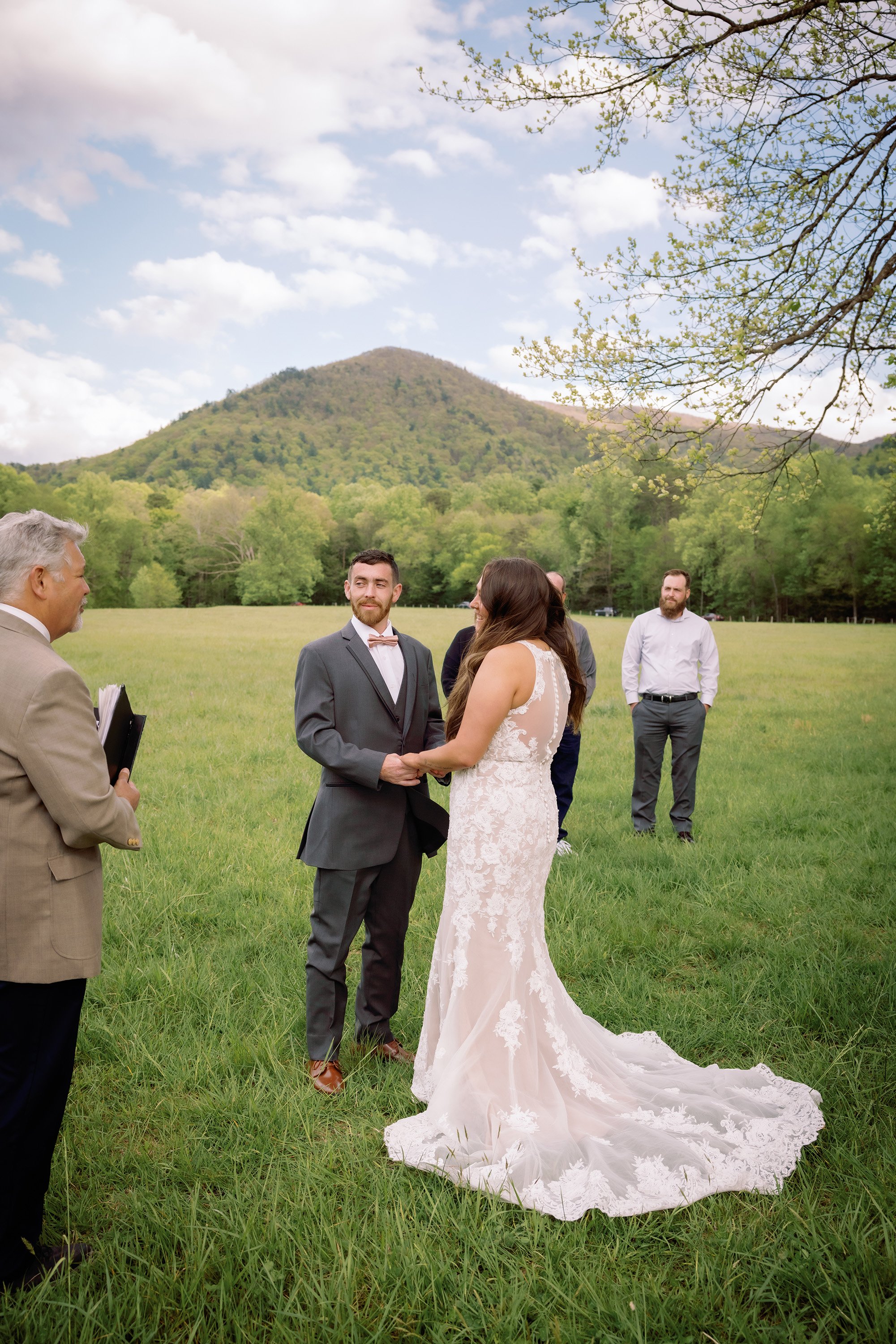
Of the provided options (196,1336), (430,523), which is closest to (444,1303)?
(196,1336)

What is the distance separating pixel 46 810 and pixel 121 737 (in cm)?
42

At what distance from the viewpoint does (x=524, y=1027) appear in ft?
11.9

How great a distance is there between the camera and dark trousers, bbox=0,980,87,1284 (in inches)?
101

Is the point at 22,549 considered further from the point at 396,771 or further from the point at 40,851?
the point at 396,771

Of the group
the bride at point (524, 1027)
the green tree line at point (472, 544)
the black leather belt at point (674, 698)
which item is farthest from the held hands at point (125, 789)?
the green tree line at point (472, 544)

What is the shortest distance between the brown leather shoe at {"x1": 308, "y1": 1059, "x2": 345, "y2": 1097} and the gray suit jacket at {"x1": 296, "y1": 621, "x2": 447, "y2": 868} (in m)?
0.99

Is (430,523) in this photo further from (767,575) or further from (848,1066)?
(848,1066)

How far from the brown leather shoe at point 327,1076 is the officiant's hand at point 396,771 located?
4.88 feet

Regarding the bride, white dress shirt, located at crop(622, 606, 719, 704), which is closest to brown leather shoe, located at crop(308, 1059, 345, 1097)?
the bride

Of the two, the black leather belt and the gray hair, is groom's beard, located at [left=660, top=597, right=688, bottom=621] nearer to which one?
the black leather belt

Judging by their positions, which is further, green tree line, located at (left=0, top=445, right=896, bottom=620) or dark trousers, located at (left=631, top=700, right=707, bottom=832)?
green tree line, located at (left=0, top=445, right=896, bottom=620)

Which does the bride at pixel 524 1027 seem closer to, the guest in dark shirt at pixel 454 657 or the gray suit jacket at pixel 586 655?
the guest in dark shirt at pixel 454 657

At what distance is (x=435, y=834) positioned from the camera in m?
4.34

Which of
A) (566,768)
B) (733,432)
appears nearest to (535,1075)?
(566,768)
